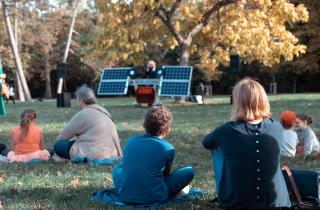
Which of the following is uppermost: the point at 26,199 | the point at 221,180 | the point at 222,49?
the point at 222,49

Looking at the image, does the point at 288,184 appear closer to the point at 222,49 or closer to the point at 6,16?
the point at 222,49

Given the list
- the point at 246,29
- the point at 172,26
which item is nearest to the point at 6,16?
the point at 172,26

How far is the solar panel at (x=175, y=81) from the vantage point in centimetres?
2175

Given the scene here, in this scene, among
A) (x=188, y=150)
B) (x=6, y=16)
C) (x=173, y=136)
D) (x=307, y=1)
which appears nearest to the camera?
(x=188, y=150)

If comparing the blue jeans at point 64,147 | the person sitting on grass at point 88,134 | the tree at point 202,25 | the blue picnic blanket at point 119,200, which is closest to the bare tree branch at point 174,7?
the tree at point 202,25

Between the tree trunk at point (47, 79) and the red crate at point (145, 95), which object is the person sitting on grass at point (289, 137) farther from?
the tree trunk at point (47, 79)

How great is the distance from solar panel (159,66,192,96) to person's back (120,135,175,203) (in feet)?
53.6

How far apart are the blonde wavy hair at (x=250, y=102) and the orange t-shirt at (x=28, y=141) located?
4.42 meters

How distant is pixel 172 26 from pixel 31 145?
1669 centimetres

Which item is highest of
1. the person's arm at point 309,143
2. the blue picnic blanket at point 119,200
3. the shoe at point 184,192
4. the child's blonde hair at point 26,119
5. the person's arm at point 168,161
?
the child's blonde hair at point 26,119

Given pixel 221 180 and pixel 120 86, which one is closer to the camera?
pixel 221 180

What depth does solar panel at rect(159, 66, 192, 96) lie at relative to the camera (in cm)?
2175

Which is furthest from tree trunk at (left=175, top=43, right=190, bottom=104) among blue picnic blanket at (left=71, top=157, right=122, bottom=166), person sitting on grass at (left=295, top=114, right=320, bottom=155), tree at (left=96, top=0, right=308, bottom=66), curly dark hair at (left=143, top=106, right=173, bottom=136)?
curly dark hair at (left=143, top=106, right=173, bottom=136)

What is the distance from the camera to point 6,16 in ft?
122
